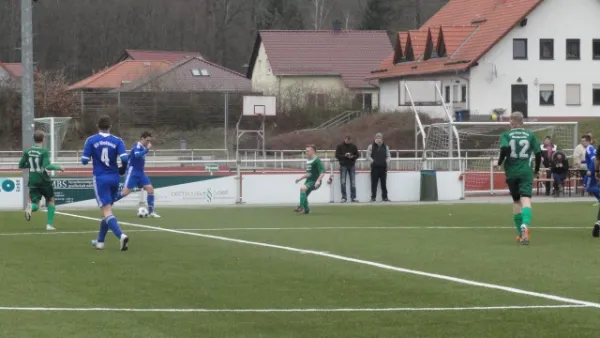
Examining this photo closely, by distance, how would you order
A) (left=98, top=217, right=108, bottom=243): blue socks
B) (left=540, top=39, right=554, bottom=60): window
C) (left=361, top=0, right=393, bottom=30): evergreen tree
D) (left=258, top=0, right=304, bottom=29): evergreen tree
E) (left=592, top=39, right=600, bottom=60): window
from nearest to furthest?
(left=98, top=217, right=108, bottom=243): blue socks < (left=540, top=39, right=554, bottom=60): window < (left=592, top=39, right=600, bottom=60): window < (left=361, top=0, right=393, bottom=30): evergreen tree < (left=258, top=0, right=304, bottom=29): evergreen tree

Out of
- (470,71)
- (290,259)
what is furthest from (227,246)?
(470,71)

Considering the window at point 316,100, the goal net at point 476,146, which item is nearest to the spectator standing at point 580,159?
the goal net at point 476,146

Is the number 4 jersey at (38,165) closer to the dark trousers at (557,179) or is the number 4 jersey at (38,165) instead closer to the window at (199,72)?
the dark trousers at (557,179)

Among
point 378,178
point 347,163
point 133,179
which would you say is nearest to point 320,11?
point 378,178

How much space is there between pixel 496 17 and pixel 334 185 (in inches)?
1207

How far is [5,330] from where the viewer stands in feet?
30.0

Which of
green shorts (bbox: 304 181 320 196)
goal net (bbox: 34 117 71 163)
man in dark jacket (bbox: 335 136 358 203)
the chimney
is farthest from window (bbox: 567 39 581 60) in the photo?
green shorts (bbox: 304 181 320 196)

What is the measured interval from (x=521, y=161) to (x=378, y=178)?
1527 centimetres

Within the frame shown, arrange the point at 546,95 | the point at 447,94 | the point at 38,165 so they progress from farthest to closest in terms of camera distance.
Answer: the point at 447,94 < the point at 546,95 < the point at 38,165

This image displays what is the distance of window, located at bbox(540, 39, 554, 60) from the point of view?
5919 cm

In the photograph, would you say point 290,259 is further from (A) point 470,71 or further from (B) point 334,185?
(A) point 470,71

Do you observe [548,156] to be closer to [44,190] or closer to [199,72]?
[44,190]

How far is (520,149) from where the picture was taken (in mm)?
16766

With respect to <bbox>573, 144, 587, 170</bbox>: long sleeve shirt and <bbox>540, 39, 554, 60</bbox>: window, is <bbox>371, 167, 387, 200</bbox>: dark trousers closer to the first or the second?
<bbox>573, 144, 587, 170</bbox>: long sleeve shirt
